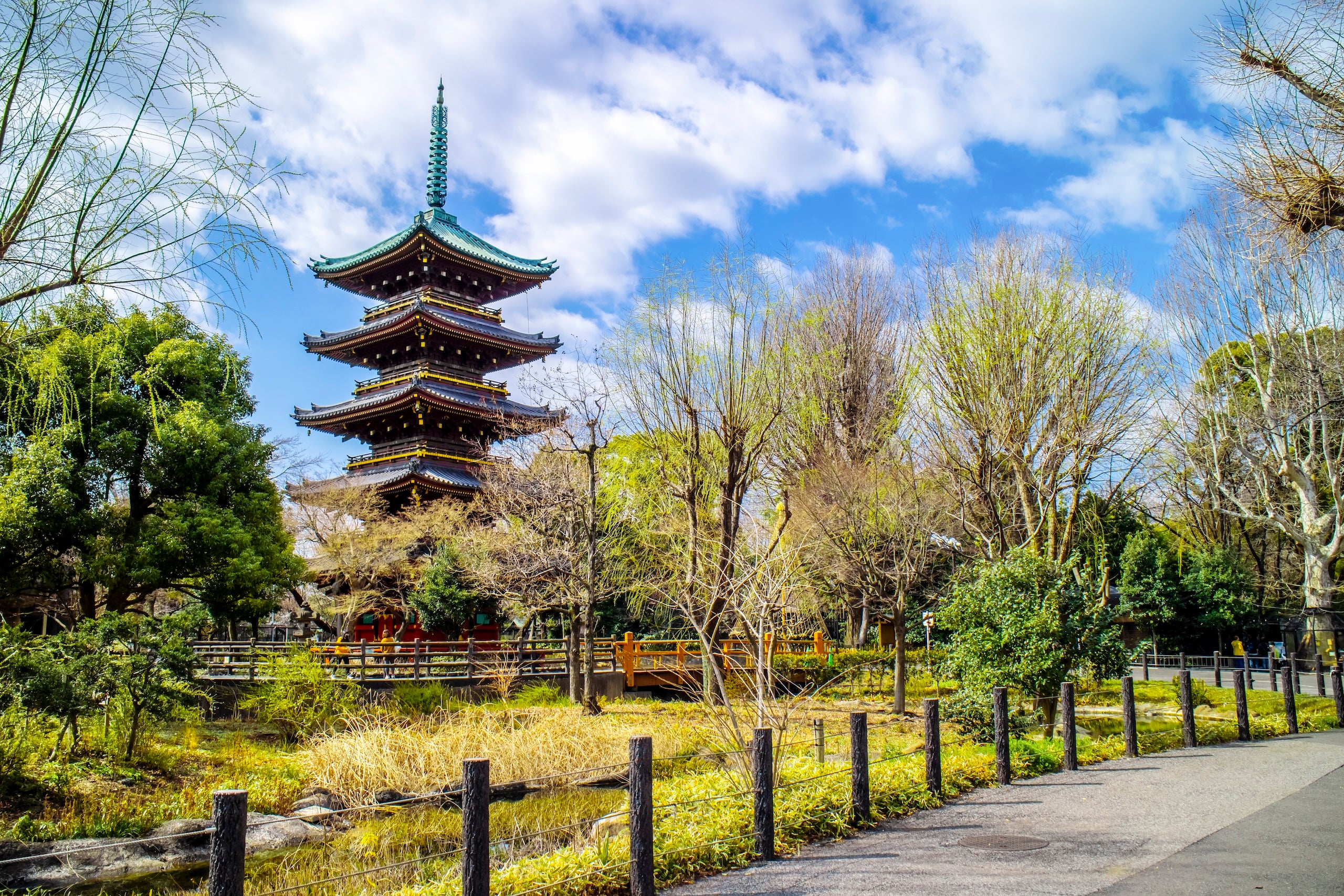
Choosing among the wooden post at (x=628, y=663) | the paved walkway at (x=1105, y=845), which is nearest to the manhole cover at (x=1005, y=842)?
the paved walkway at (x=1105, y=845)

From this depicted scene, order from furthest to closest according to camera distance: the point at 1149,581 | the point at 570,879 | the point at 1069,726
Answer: the point at 1149,581, the point at 1069,726, the point at 570,879

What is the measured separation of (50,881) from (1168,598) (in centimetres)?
3082

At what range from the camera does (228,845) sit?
3854mm

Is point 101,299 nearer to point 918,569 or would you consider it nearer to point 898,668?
point 898,668

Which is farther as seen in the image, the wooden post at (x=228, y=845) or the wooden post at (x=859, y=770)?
the wooden post at (x=859, y=770)

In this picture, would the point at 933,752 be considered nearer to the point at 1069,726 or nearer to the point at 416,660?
the point at 1069,726

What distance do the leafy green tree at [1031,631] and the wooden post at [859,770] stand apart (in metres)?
4.87

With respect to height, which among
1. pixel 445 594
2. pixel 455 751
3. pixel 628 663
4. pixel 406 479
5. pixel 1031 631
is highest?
pixel 406 479

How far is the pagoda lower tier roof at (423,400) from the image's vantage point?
93.7ft

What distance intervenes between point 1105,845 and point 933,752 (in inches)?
75.6

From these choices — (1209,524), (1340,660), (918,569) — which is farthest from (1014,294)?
(1209,524)

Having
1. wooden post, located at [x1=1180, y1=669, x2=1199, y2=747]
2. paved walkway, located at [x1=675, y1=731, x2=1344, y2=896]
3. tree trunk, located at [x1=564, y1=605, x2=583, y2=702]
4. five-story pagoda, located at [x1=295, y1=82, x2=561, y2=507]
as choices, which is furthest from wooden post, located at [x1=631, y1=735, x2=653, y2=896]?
five-story pagoda, located at [x1=295, y1=82, x2=561, y2=507]

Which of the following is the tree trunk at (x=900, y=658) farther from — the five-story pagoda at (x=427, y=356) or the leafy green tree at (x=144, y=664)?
the five-story pagoda at (x=427, y=356)

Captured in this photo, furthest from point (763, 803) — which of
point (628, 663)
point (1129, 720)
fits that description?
point (628, 663)
